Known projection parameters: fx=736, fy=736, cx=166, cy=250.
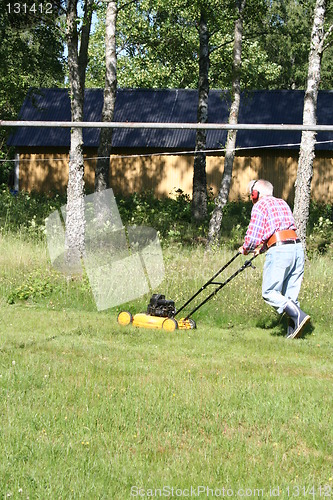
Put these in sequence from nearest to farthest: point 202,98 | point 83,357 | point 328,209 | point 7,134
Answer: point 83,357 → point 202,98 → point 328,209 → point 7,134

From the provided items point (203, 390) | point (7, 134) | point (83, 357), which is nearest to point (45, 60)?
point (7, 134)

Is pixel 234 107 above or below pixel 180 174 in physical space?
above

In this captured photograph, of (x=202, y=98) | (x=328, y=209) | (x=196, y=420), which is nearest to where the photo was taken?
(x=196, y=420)

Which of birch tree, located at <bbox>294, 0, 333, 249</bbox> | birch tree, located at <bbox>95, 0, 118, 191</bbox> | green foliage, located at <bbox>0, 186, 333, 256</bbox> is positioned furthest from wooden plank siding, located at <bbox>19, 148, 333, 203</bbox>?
birch tree, located at <bbox>294, 0, 333, 249</bbox>

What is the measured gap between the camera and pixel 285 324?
1110 centimetres

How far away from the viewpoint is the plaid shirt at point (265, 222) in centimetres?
997

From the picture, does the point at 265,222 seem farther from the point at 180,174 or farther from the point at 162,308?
the point at 180,174

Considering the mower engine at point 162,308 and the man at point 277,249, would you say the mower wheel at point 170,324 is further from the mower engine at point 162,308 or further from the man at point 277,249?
the man at point 277,249

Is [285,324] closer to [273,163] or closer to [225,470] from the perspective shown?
[225,470]

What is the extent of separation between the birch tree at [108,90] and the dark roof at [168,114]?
11050 mm

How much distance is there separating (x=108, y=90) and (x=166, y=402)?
1242 cm

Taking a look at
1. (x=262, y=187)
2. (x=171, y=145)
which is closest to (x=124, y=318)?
(x=262, y=187)

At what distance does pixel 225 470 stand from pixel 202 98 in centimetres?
1696

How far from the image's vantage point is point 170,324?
1048 cm
